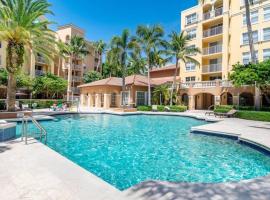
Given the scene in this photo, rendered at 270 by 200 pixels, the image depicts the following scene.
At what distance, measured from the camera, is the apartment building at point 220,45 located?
27719mm

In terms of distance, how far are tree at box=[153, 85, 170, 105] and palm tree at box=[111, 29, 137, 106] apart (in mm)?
6069

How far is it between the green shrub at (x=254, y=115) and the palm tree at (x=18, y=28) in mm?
23154

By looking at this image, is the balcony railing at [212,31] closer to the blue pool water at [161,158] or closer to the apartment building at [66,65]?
the blue pool water at [161,158]

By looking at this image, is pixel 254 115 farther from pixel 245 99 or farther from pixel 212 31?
pixel 212 31

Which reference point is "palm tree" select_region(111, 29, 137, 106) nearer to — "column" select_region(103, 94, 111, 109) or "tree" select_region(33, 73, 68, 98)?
"column" select_region(103, 94, 111, 109)

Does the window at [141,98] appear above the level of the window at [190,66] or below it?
below

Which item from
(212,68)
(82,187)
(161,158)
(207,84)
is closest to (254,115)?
(207,84)

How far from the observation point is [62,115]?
24109mm

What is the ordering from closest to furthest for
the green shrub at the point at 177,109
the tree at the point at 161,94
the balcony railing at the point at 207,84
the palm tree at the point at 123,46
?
the balcony railing at the point at 207,84 → the green shrub at the point at 177,109 → the palm tree at the point at 123,46 → the tree at the point at 161,94

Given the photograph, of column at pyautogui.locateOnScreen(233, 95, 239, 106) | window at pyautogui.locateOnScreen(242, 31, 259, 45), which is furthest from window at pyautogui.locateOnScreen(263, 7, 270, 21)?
column at pyautogui.locateOnScreen(233, 95, 239, 106)

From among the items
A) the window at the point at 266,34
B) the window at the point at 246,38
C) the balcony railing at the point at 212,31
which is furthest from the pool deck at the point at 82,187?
the balcony railing at the point at 212,31

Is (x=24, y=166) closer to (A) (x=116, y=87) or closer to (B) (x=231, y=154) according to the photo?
(B) (x=231, y=154)

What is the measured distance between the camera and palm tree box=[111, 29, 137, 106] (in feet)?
99.9

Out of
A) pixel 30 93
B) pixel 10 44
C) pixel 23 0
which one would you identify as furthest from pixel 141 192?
pixel 30 93
